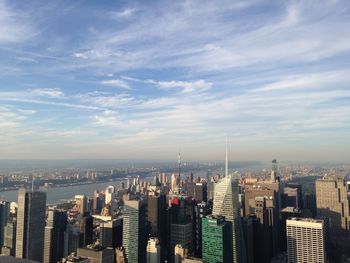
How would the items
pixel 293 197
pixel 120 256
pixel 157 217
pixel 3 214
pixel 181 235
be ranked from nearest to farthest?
1. pixel 120 256
2. pixel 181 235
3. pixel 3 214
4. pixel 157 217
5. pixel 293 197

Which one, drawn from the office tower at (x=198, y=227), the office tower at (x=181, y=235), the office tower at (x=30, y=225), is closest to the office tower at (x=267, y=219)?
the office tower at (x=198, y=227)

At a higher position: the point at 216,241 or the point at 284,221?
the point at 216,241

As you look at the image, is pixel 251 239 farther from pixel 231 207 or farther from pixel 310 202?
pixel 310 202

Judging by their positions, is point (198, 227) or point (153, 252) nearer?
point (153, 252)

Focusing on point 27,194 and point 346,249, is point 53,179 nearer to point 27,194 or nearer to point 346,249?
point 27,194

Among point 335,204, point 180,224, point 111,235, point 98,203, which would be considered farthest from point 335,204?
point 98,203

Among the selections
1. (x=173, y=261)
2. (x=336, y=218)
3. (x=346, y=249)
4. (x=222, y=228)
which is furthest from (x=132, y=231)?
(x=336, y=218)
